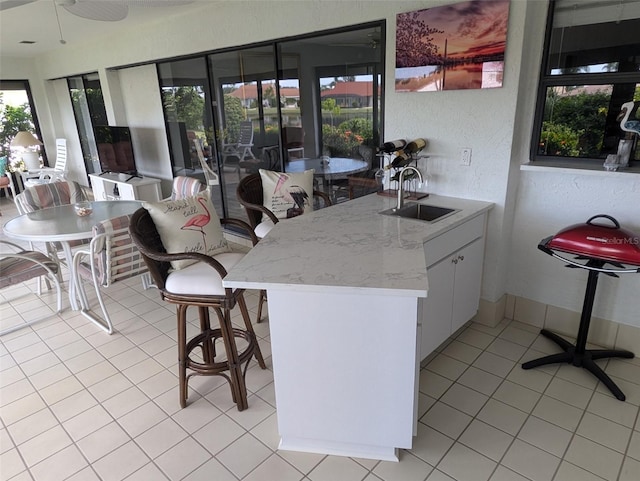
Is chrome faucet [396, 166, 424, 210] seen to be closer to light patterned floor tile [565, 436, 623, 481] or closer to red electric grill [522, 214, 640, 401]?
red electric grill [522, 214, 640, 401]

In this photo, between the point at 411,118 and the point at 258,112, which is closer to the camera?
the point at 411,118

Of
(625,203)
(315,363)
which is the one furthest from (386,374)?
(625,203)

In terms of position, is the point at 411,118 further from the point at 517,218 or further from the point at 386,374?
the point at 386,374

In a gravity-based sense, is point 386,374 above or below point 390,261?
below

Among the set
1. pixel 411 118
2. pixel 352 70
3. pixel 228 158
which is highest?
pixel 352 70

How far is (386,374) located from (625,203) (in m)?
1.78

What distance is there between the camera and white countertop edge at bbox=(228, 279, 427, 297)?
1.47 meters

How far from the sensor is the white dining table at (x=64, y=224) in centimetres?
284

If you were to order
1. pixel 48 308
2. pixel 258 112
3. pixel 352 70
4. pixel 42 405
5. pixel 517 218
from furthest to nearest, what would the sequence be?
pixel 258 112 → pixel 48 308 → pixel 352 70 → pixel 517 218 → pixel 42 405

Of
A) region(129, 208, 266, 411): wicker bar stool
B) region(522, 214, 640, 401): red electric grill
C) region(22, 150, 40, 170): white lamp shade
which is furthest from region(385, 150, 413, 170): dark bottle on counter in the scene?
region(22, 150, 40, 170): white lamp shade

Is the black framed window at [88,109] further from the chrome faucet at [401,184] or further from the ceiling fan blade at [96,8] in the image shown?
the chrome faucet at [401,184]

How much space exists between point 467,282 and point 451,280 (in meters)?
0.26

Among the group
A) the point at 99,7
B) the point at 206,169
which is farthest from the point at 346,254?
the point at 206,169

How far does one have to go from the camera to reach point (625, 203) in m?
2.32
